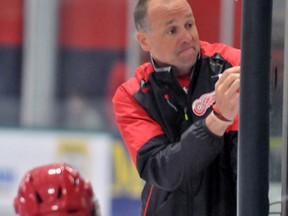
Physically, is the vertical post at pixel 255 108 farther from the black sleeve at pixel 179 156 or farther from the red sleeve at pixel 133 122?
the red sleeve at pixel 133 122

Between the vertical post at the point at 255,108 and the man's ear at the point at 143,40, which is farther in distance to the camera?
the man's ear at the point at 143,40

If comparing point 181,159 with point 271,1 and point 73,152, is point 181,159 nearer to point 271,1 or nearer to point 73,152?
point 271,1

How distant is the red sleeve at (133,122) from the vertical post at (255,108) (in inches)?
16.8

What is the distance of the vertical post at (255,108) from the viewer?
4.19 feet

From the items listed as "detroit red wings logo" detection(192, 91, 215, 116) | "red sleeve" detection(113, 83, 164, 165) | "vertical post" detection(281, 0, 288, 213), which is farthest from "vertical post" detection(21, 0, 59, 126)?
"vertical post" detection(281, 0, 288, 213)

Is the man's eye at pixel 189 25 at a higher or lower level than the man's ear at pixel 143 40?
higher

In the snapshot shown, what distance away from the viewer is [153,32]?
5.65ft

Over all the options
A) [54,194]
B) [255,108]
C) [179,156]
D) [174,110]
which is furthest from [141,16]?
[255,108]

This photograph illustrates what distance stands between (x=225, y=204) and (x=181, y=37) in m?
0.31

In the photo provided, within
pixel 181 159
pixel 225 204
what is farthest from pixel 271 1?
pixel 225 204

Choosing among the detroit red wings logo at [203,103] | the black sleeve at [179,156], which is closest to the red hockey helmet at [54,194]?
the black sleeve at [179,156]

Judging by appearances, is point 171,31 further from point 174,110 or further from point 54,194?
point 54,194

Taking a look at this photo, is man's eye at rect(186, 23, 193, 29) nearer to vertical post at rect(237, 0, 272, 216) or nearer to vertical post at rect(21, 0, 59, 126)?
vertical post at rect(237, 0, 272, 216)

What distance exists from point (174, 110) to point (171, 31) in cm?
15
